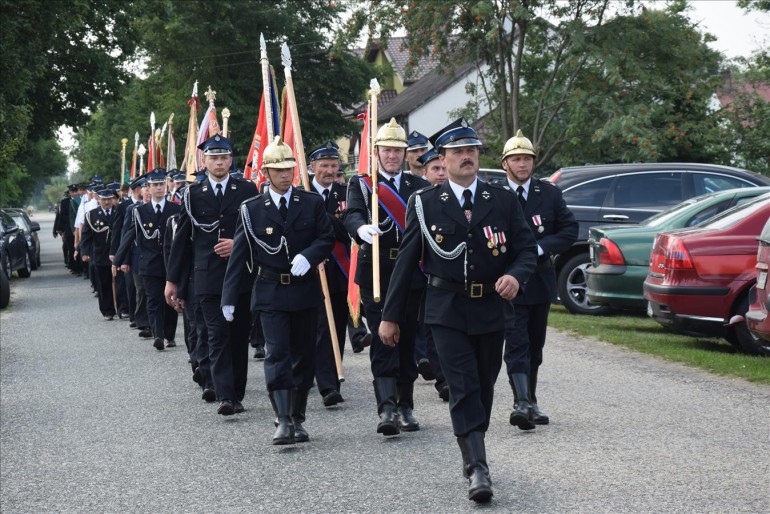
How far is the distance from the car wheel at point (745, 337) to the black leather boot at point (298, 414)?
4.86m

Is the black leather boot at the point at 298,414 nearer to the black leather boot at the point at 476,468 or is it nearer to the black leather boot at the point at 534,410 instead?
the black leather boot at the point at 534,410

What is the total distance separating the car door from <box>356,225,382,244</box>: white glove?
27.8ft

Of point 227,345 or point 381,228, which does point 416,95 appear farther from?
point 381,228

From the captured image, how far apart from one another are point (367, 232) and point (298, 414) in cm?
132

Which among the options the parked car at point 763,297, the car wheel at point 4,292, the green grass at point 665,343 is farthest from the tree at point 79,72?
the parked car at point 763,297

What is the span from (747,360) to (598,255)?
332cm

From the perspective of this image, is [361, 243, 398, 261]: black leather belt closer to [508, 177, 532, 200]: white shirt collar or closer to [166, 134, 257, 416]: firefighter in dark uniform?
[508, 177, 532, 200]: white shirt collar

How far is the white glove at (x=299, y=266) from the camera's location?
317 inches

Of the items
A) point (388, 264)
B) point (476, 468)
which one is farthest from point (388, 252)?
point (476, 468)

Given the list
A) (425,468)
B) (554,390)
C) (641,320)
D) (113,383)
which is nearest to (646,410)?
(554,390)

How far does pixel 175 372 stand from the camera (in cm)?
1207

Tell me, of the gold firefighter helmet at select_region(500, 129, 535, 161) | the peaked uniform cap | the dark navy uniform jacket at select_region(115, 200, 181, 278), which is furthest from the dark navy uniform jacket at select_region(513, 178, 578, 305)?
the dark navy uniform jacket at select_region(115, 200, 181, 278)

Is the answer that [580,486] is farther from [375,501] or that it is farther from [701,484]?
[375,501]

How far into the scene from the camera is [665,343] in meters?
12.8
